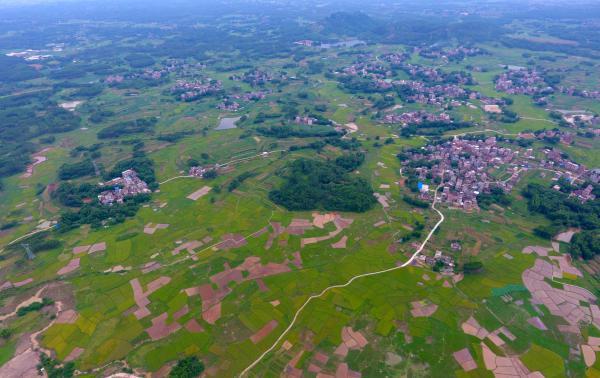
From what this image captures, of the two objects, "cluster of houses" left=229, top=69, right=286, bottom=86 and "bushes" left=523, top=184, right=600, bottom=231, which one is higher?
"bushes" left=523, top=184, right=600, bottom=231

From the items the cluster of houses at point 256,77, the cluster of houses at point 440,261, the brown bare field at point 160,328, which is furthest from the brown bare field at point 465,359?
the cluster of houses at point 256,77

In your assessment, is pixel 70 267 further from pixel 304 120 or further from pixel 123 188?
pixel 304 120

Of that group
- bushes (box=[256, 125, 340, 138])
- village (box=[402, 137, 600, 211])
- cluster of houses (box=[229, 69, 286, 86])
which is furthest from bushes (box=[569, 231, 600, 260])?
cluster of houses (box=[229, 69, 286, 86])

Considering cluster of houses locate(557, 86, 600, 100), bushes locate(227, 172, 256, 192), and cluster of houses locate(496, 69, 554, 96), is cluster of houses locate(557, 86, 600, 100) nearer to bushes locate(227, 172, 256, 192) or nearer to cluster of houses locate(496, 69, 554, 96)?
cluster of houses locate(496, 69, 554, 96)

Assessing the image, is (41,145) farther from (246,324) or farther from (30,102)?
(246,324)

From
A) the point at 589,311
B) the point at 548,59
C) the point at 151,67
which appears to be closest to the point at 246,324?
the point at 589,311

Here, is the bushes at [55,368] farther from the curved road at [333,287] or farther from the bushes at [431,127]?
the bushes at [431,127]

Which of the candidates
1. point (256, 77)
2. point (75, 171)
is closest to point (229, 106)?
point (256, 77)
